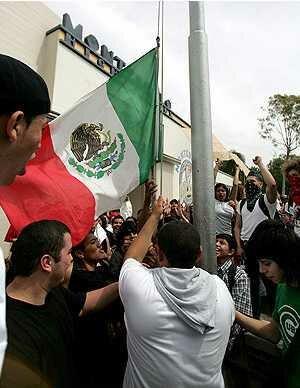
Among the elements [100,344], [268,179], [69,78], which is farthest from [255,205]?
[69,78]

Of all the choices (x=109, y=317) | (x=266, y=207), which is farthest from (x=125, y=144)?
(x=266, y=207)

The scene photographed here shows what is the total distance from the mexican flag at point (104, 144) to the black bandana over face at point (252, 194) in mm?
1535

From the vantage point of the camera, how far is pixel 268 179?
10.3 ft

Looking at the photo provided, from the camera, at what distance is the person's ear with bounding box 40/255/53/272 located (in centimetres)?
153

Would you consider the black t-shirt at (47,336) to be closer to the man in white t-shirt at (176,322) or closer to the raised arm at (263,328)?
the man in white t-shirt at (176,322)

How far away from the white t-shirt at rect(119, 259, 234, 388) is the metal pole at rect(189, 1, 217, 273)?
2.22 feet

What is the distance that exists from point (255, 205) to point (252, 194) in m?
0.27

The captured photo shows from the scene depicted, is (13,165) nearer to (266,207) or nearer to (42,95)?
(42,95)

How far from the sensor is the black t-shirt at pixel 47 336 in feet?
4.11

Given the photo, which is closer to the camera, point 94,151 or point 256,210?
point 94,151

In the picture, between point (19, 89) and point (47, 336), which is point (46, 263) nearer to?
point (47, 336)

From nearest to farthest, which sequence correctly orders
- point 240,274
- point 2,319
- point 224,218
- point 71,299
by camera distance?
point 2,319 < point 71,299 < point 240,274 < point 224,218

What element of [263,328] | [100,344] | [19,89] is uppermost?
[19,89]

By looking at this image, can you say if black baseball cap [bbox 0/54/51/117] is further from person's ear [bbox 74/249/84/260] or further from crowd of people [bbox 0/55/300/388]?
person's ear [bbox 74/249/84/260]
